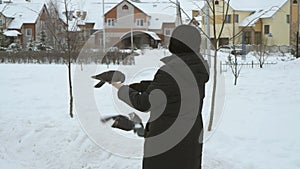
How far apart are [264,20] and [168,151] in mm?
43638

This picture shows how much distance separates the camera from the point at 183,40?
2.63 m

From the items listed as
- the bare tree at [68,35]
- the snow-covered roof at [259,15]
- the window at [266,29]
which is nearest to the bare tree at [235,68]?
the snow-covered roof at [259,15]

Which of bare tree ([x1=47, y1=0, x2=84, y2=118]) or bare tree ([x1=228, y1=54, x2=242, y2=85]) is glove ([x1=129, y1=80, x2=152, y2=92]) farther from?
bare tree ([x1=228, y1=54, x2=242, y2=85])

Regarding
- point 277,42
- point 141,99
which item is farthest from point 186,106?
A: point 277,42

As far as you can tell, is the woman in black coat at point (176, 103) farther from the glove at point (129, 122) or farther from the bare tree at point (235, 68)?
the bare tree at point (235, 68)

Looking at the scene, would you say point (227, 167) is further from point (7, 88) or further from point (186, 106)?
point (7, 88)

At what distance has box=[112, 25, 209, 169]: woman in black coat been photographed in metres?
2.57

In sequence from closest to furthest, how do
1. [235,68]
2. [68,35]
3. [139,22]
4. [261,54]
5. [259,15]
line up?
[139,22]
[68,35]
[259,15]
[235,68]
[261,54]

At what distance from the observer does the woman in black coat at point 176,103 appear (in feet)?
8.44

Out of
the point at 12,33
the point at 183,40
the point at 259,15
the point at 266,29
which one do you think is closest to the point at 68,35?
the point at 183,40

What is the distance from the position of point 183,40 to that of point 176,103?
16.9 inches

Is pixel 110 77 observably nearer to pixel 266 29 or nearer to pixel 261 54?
pixel 261 54

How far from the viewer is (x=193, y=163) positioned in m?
2.81

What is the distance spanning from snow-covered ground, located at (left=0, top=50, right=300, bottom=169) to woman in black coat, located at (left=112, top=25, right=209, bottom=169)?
804 millimetres
